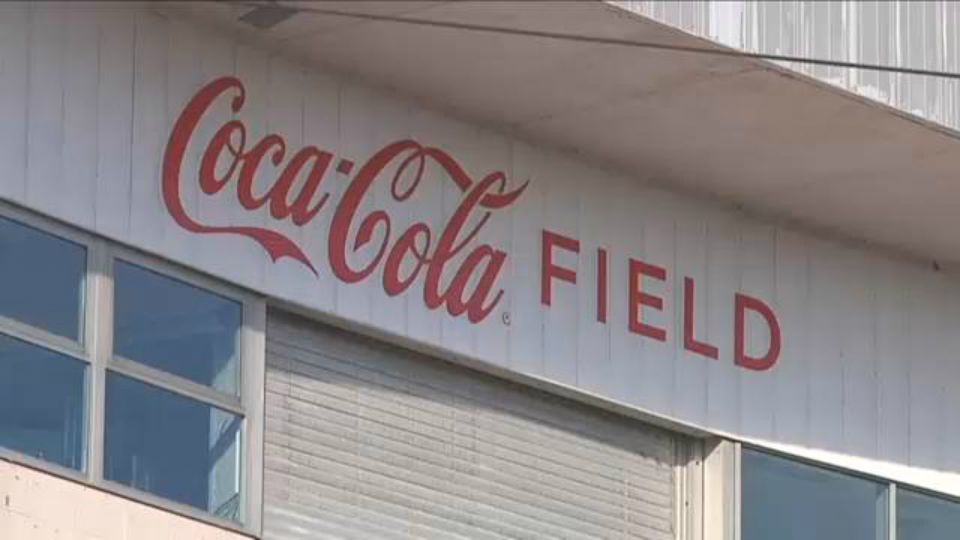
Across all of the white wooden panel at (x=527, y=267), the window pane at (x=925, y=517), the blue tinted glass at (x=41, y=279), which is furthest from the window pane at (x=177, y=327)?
the window pane at (x=925, y=517)

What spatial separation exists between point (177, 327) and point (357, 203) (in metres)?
1.52

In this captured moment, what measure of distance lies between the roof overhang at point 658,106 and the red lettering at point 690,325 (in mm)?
688

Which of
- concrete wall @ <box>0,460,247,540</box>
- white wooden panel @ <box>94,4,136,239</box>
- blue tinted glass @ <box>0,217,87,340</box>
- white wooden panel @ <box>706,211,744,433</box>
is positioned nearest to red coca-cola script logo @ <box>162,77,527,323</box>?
white wooden panel @ <box>94,4,136,239</box>

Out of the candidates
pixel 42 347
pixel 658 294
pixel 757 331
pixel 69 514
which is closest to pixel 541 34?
pixel 658 294

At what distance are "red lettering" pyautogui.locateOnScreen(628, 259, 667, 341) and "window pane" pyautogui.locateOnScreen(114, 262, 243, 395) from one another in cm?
325

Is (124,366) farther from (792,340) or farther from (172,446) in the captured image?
(792,340)

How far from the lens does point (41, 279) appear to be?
644 inches

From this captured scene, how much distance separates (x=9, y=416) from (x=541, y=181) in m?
4.54

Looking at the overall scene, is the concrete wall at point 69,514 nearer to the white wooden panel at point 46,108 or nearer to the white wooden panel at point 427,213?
the white wooden panel at point 46,108

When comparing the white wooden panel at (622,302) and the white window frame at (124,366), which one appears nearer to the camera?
the white window frame at (124,366)

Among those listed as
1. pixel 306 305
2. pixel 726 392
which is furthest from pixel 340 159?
pixel 726 392

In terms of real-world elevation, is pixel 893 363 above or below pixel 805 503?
above

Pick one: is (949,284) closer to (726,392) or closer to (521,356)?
(726,392)

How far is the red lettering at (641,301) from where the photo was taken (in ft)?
64.1
